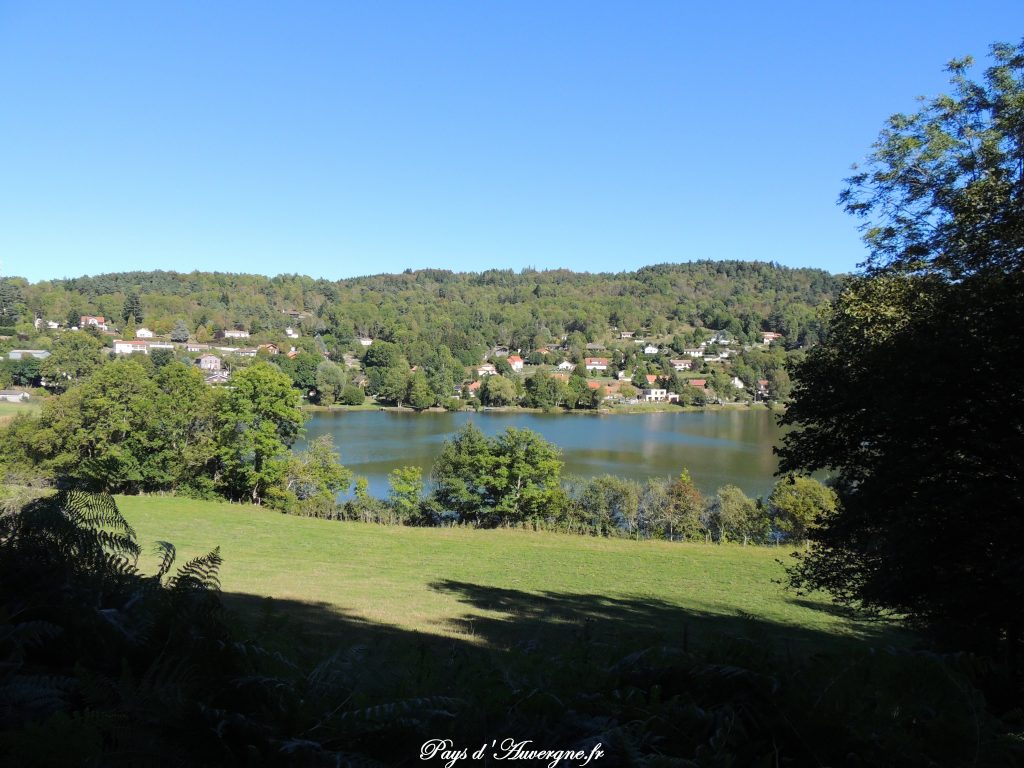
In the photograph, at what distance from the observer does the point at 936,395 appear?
6309 mm

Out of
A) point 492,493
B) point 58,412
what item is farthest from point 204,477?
point 492,493

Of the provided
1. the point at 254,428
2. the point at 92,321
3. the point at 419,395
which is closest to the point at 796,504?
the point at 254,428

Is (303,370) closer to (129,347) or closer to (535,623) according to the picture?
(129,347)

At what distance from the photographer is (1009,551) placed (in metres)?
5.66

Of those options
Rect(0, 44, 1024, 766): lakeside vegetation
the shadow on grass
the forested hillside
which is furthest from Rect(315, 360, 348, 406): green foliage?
the shadow on grass

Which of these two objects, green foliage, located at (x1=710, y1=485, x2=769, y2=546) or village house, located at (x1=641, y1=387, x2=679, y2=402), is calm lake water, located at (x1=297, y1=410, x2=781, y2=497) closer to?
green foliage, located at (x1=710, y1=485, x2=769, y2=546)

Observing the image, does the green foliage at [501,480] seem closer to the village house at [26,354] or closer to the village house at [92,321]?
the village house at [26,354]

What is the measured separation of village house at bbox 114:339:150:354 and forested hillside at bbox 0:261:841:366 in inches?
449

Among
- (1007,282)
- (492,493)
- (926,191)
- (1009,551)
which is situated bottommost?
(492,493)

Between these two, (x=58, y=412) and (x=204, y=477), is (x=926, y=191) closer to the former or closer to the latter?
(x=204, y=477)

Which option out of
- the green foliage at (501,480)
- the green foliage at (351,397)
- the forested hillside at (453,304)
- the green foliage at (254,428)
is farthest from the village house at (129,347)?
the green foliage at (501,480)

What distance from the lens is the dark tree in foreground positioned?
5918mm

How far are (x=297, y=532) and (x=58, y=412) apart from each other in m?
13.9

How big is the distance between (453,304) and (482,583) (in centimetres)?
14505
